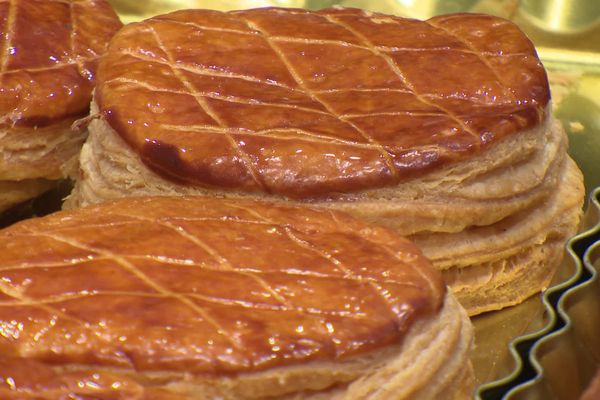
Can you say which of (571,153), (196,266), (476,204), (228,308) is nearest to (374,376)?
(228,308)

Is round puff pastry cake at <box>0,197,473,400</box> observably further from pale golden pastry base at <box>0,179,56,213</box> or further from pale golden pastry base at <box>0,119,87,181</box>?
pale golden pastry base at <box>0,179,56,213</box>

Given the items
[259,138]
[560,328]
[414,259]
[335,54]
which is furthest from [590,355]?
[335,54]

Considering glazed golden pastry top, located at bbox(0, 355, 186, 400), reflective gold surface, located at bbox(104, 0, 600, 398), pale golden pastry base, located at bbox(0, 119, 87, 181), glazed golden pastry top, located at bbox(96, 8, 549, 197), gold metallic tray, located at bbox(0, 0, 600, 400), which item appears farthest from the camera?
reflective gold surface, located at bbox(104, 0, 600, 398)

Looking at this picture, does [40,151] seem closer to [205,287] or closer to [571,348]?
[205,287]

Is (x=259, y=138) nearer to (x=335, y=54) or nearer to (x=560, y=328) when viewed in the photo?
(x=335, y=54)

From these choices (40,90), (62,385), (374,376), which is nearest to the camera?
(62,385)

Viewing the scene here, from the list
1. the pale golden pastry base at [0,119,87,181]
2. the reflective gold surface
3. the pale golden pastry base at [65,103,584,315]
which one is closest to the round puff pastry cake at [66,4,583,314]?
the pale golden pastry base at [65,103,584,315]
